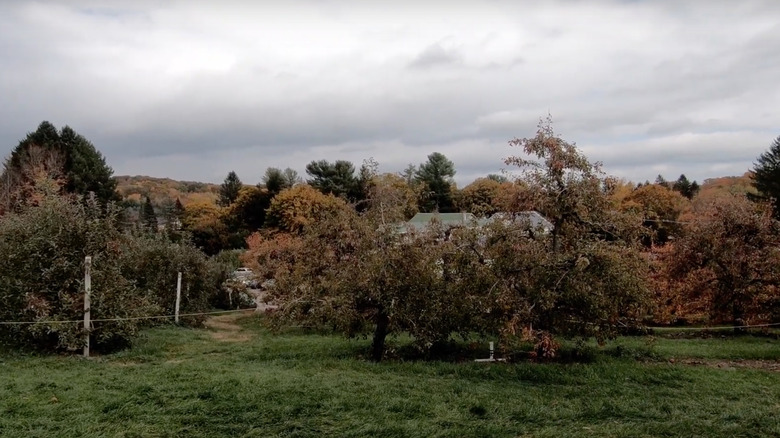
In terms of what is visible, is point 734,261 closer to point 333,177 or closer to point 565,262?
point 565,262

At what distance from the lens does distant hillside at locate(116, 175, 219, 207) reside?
227 ft

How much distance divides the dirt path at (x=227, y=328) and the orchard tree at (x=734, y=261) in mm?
10308

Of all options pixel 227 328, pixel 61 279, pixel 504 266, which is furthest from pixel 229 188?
pixel 504 266

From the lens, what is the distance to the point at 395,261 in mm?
8062

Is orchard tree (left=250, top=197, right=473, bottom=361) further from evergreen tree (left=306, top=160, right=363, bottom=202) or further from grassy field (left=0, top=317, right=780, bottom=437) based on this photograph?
evergreen tree (left=306, top=160, right=363, bottom=202)

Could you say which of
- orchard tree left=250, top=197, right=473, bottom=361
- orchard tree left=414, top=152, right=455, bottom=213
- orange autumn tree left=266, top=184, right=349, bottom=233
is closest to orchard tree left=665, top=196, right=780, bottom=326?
orchard tree left=250, top=197, right=473, bottom=361

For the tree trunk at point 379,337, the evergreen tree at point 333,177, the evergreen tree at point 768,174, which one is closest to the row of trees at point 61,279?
the tree trunk at point 379,337

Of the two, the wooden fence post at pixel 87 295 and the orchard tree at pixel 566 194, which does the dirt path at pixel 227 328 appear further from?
the orchard tree at pixel 566 194

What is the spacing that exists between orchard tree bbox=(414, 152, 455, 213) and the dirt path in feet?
111

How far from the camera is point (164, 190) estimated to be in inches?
3177

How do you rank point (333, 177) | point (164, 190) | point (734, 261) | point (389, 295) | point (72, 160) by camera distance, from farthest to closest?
point (164, 190), point (333, 177), point (72, 160), point (734, 261), point (389, 295)

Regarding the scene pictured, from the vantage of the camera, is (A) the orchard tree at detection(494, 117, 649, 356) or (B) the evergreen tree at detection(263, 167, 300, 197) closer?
(A) the orchard tree at detection(494, 117, 649, 356)

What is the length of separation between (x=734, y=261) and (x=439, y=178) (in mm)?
40709

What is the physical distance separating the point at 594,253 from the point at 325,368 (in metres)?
4.10
